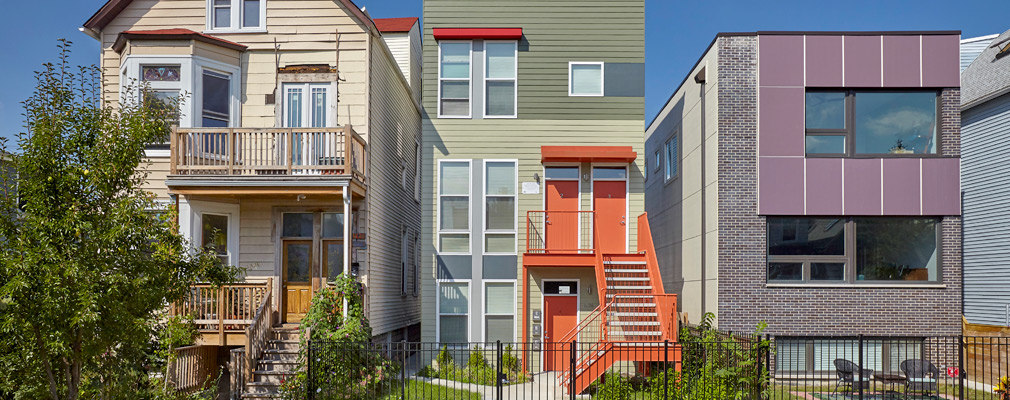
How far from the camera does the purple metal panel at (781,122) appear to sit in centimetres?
1575

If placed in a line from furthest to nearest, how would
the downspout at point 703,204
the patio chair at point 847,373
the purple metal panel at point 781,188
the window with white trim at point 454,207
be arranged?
the window with white trim at point 454,207 < the downspout at point 703,204 < the purple metal panel at point 781,188 < the patio chair at point 847,373

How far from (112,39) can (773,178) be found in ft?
48.9

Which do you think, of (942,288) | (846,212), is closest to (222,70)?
(846,212)

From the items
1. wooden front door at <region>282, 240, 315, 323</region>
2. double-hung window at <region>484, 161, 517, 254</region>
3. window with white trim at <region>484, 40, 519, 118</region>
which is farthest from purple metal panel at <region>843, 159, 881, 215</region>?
wooden front door at <region>282, 240, 315, 323</region>

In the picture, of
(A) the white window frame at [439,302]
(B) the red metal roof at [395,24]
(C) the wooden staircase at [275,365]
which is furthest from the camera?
(B) the red metal roof at [395,24]

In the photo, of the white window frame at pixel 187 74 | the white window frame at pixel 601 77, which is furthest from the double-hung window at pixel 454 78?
the white window frame at pixel 187 74

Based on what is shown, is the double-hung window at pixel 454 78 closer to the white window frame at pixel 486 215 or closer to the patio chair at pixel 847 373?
the white window frame at pixel 486 215

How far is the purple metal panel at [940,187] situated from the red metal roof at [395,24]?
14636 millimetres

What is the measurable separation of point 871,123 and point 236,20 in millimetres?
14267

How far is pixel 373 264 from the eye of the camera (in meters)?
15.9

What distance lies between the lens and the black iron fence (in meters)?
12.5

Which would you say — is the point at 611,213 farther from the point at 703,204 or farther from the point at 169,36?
the point at 169,36

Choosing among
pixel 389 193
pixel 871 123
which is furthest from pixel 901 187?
pixel 389 193

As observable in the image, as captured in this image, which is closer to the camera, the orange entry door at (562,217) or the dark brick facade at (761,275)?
the dark brick facade at (761,275)
